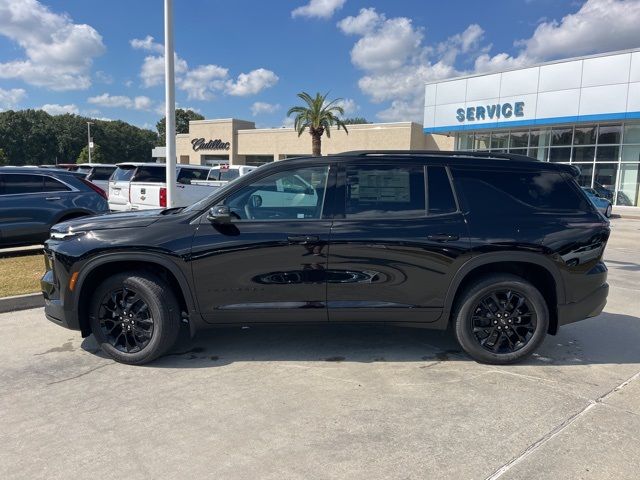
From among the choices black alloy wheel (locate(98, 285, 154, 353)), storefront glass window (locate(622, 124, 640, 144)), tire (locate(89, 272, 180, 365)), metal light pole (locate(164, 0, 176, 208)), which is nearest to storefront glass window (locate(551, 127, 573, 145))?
storefront glass window (locate(622, 124, 640, 144))

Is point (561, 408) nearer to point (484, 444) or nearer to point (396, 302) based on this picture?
point (484, 444)

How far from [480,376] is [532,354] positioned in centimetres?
74

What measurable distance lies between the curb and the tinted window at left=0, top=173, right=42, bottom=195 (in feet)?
11.8

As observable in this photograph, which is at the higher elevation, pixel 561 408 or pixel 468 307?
pixel 468 307

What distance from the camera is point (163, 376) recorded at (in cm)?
412

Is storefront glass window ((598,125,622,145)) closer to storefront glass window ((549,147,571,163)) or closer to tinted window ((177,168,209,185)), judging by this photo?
storefront glass window ((549,147,571,163))

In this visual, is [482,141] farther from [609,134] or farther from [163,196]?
[163,196]

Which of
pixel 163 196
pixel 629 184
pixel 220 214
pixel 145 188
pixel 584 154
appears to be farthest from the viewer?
pixel 584 154

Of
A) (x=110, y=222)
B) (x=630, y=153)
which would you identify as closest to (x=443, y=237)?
(x=110, y=222)

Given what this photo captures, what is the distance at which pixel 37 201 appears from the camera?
8.81 m

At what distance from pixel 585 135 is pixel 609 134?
4.24ft

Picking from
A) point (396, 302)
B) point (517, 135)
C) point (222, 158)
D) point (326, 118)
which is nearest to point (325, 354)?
point (396, 302)

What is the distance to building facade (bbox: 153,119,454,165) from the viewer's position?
42.1 meters

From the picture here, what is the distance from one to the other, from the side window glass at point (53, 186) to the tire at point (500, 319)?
25.7 feet
